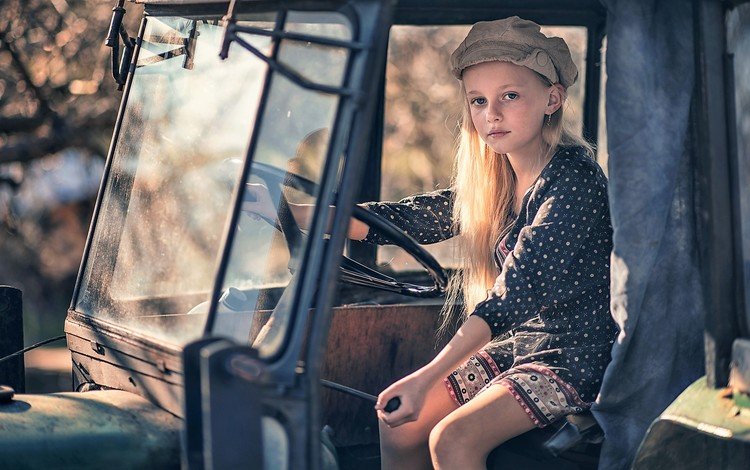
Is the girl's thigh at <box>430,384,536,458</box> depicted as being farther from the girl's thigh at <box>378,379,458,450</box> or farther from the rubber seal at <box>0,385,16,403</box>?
the rubber seal at <box>0,385,16,403</box>

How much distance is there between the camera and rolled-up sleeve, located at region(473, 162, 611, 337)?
8.46 feet

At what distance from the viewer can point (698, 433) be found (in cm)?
223

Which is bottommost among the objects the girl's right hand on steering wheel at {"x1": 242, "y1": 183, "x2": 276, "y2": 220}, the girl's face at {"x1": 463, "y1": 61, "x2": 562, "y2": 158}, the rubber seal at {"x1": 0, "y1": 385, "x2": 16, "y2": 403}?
the rubber seal at {"x1": 0, "y1": 385, "x2": 16, "y2": 403}

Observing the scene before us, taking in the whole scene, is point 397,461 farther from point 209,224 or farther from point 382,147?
point 382,147

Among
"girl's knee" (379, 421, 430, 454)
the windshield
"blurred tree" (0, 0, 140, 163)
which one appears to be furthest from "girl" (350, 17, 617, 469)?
"blurred tree" (0, 0, 140, 163)

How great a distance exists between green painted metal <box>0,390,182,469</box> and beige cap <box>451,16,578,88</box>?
4.27 feet

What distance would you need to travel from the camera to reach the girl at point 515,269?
8.46 ft

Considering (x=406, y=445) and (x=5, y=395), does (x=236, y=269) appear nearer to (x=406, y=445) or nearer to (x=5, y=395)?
(x=5, y=395)

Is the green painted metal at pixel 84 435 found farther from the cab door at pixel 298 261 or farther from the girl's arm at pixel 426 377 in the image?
the girl's arm at pixel 426 377

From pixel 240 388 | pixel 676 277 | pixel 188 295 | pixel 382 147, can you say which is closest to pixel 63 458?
pixel 188 295

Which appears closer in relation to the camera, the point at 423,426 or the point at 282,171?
the point at 282,171

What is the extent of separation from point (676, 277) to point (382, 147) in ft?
5.21

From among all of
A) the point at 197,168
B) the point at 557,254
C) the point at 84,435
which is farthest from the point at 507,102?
the point at 84,435

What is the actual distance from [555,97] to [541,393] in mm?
859
